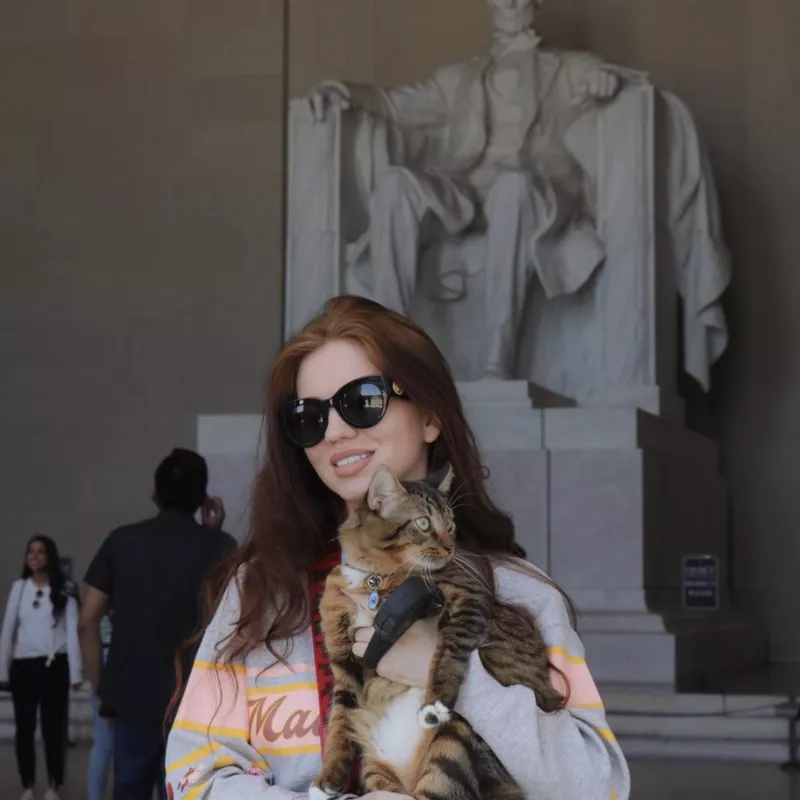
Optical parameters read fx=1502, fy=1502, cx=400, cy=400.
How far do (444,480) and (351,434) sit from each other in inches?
5.4

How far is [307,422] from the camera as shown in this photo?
5.61 feet

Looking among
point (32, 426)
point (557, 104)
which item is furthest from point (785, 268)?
point (32, 426)

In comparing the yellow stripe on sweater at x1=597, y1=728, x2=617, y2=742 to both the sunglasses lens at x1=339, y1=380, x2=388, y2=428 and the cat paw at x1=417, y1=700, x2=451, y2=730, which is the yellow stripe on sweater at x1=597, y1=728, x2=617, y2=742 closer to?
the cat paw at x1=417, y1=700, x2=451, y2=730

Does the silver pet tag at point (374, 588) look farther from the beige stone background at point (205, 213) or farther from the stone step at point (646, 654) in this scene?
the beige stone background at point (205, 213)

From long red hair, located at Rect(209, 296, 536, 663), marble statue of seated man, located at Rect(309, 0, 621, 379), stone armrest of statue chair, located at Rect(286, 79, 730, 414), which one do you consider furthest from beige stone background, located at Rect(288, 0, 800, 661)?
long red hair, located at Rect(209, 296, 536, 663)

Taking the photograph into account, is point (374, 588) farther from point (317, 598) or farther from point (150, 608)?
point (150, 608)

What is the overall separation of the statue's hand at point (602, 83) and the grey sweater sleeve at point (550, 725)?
6.84m

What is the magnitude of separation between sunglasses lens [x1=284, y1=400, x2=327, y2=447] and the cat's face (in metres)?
0.16

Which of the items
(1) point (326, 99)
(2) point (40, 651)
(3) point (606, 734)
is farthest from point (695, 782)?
(1) point (326, 99)

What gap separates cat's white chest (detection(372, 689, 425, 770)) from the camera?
147 centimetres

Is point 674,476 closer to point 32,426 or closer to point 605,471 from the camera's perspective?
point 605,471

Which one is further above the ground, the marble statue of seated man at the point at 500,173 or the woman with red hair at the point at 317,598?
the marble statue of seated man at the point at 500,173

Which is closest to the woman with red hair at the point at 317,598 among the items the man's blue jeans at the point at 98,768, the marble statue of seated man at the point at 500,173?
the man's blue jeans at the point at 98,768

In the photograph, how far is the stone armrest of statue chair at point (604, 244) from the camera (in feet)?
26.7
